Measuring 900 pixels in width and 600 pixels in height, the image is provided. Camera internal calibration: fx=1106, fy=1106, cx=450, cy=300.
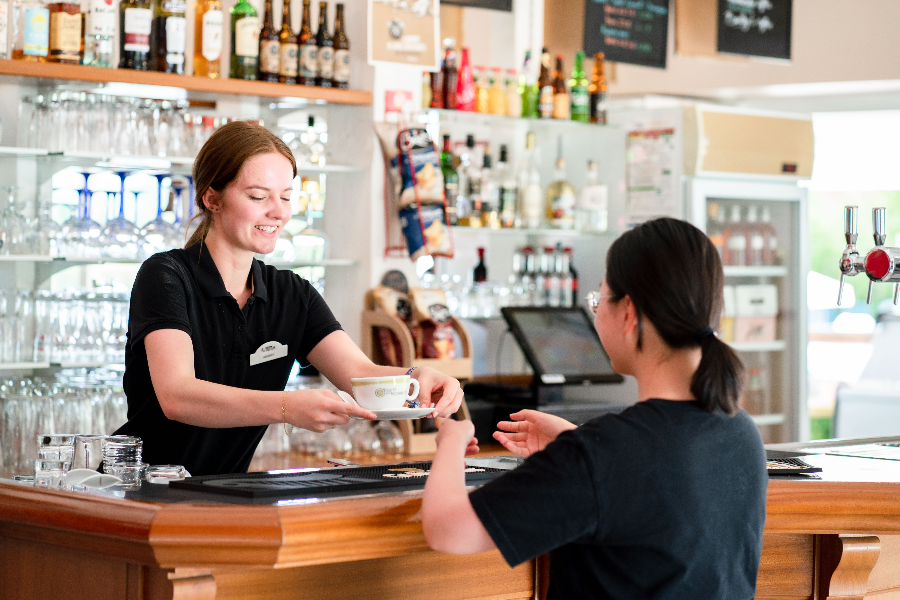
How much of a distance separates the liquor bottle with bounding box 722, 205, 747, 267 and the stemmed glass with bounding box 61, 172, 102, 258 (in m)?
3.12

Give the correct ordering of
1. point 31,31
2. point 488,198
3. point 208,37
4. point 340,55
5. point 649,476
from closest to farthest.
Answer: point 649,476 → point 31,31 → point 208,37 → point 340,55 → point 488,198

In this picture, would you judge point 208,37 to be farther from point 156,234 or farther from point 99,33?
point 156,234

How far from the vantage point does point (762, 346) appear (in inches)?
215

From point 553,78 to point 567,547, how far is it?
3505 mm

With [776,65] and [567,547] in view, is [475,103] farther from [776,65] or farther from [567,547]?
[567,547]

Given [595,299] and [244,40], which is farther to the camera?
[244,40]

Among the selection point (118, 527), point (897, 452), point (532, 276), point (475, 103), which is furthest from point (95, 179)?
point (897, 452)

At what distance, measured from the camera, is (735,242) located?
Result: 18.1 ft

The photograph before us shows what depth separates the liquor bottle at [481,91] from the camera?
450cm

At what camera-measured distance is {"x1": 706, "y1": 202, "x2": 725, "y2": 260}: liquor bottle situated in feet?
17.8

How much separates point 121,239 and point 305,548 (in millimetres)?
2299

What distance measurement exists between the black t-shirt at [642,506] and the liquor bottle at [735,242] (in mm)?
4033

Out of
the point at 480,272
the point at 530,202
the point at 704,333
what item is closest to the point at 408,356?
the point at 480,272

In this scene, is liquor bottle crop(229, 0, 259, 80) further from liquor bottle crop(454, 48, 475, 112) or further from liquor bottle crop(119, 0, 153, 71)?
liquor bottle crop(454, 48, 475, 112)
